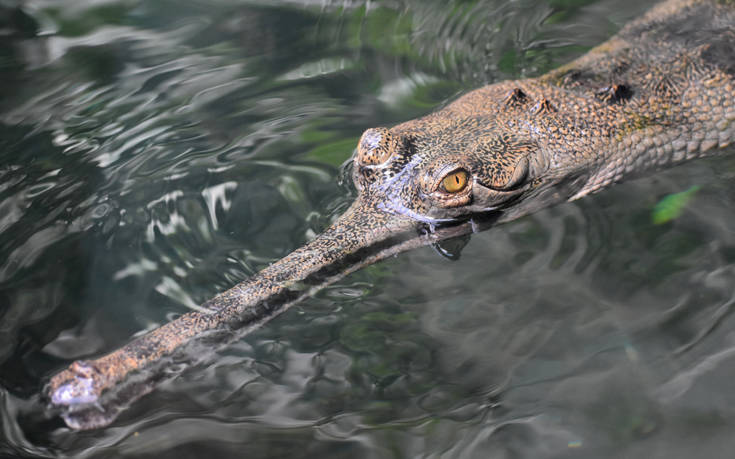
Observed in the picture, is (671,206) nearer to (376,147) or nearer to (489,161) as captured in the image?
(489,161)

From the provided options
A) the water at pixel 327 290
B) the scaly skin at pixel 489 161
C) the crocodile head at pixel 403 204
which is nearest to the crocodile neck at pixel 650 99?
the scaly skin at pixel 489 161

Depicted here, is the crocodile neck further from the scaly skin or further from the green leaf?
the green leaf

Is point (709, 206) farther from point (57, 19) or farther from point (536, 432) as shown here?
point (57, 19)

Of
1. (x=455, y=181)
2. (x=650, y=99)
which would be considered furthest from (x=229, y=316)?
(x=650, y=99)

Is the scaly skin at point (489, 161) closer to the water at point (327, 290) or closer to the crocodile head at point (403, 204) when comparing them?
the crocodile head at point (403, 204)

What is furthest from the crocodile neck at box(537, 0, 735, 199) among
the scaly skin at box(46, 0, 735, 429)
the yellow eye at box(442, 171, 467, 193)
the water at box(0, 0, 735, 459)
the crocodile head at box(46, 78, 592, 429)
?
the yellow eye at box(442, 171, 467, 193)

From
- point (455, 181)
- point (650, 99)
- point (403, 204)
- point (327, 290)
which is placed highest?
point (650, 99)

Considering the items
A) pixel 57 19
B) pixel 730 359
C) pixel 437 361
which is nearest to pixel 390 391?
pixel 437 361
